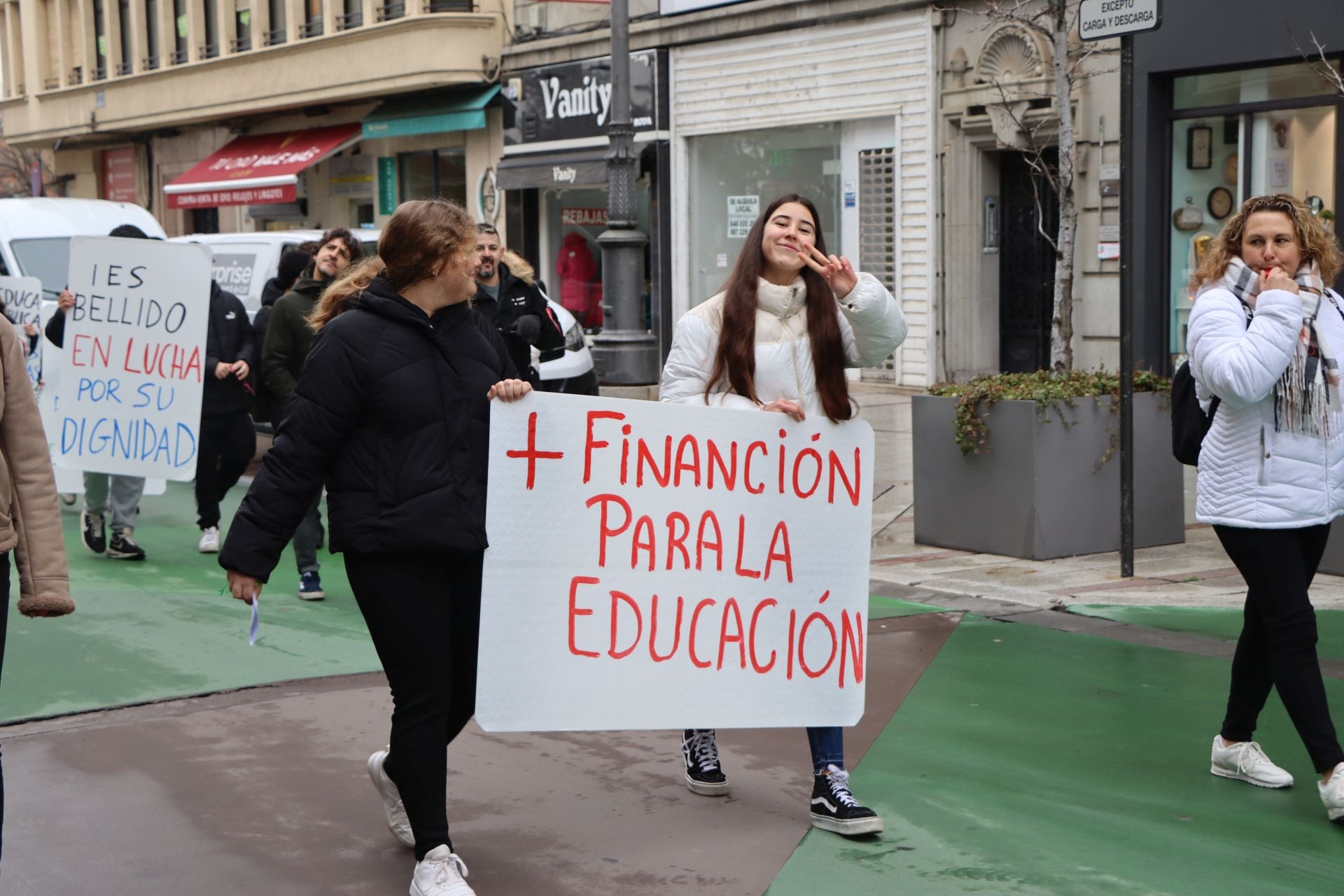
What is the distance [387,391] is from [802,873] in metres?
1.67

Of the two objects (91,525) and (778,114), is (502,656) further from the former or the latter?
(778,114)

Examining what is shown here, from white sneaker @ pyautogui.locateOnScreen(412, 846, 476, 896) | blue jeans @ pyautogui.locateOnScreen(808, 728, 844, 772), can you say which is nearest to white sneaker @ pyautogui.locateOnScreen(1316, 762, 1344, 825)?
blue jeans @ pyautogui.locateOnScreen(808, 728, 844, 772)

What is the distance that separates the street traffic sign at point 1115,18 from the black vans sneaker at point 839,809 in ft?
16.2

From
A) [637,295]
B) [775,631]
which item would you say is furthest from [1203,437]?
[637,295]

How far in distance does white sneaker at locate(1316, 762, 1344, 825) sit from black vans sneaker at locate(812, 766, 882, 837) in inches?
50.1

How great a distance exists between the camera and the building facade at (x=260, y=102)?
25141 millimetres

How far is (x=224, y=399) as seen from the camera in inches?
377

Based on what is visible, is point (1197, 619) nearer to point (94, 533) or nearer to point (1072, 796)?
point (1072, 796)

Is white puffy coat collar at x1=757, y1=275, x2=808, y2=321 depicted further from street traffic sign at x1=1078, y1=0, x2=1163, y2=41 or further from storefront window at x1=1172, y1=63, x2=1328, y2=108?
storefront window at x1=1172, y1=63, x2=1328, y2=108

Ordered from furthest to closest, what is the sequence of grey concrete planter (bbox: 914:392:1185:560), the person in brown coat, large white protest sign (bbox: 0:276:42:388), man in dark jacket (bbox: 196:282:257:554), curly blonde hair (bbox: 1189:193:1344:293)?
1. large white protest sign (bbox: 0:276:42:388)
2. man in dark jacket (bbox: 196:282:257:554)
3. grey concrete planter (bbox: 914:392:1185:560)
4. curly blonde hair (bbox: 1189:193:1344:293)
5. the person in brown coat

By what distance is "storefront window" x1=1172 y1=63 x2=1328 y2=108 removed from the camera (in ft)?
45.3

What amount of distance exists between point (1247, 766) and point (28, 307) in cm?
875

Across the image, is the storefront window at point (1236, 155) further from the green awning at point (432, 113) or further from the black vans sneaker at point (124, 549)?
the green awning at point (432, 113)

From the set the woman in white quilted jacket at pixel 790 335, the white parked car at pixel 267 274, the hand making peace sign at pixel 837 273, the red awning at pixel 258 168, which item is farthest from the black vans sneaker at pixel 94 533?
the red awning at pixel 258 168
